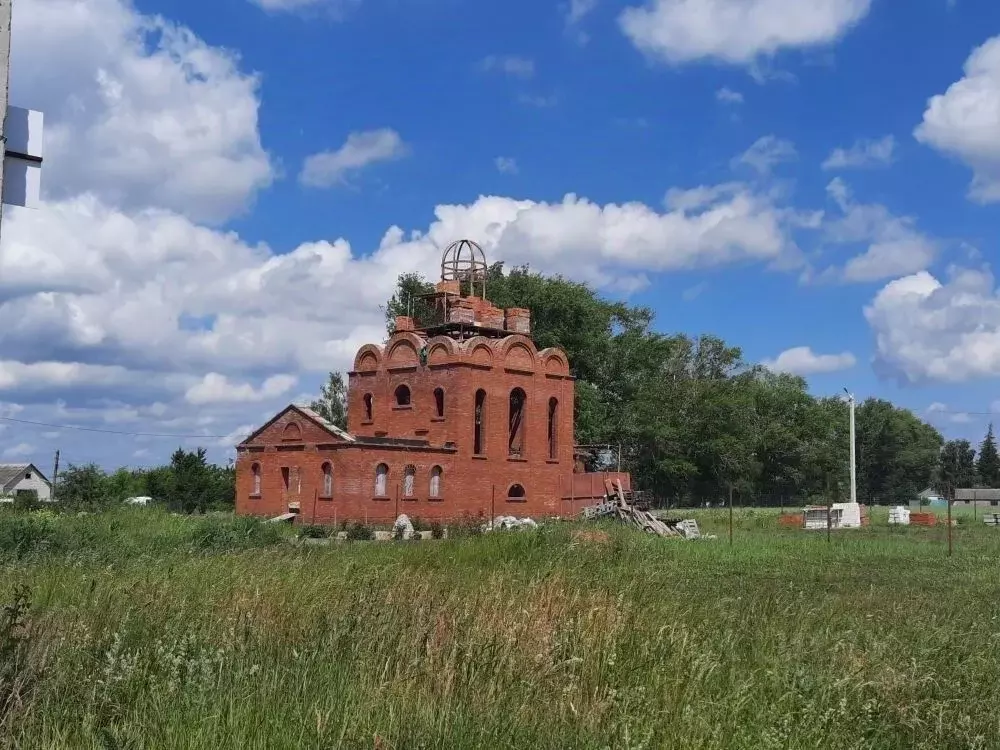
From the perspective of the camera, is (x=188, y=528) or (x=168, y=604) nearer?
(x=168, y=604)

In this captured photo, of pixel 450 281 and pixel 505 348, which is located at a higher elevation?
pixel 450 281

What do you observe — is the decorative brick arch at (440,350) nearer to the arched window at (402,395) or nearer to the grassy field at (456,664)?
the arched window at (402,395)

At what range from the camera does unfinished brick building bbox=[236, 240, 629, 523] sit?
39188mm

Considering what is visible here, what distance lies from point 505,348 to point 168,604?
121ft

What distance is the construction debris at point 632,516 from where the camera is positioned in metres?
33.8

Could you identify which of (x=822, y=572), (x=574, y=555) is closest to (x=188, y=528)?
(x=574, y=555)

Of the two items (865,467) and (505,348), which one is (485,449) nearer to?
(505,348)

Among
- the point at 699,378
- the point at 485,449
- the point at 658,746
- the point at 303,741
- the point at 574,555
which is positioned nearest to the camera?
the point at 303,741

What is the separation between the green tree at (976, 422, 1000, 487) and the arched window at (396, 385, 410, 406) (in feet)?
361

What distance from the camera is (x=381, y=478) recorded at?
128 feet

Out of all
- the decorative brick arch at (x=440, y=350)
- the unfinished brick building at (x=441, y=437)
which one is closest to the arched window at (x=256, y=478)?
the unfinished brick building at (x=441, y=437)

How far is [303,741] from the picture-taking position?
462 cm

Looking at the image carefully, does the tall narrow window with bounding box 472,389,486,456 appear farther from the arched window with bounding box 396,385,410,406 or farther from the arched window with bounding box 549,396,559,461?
the arched window with bounding box 549,396,559,461

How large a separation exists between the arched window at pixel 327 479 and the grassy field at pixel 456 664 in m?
29.1
